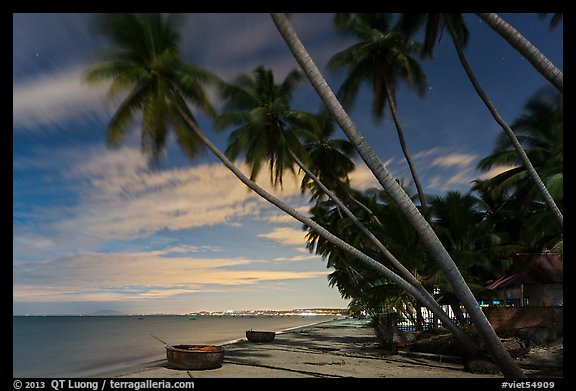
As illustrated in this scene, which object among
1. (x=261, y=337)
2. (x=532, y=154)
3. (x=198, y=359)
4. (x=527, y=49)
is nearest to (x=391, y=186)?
(x=527, y=49)

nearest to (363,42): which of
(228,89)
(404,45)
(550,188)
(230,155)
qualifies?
(404,45)

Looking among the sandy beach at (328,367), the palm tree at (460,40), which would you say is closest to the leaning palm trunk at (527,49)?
the palm tree at (460,40)

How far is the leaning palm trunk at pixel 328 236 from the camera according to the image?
11.9 m

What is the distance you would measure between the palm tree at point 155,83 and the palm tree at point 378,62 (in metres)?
6.39

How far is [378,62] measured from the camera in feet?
56.6

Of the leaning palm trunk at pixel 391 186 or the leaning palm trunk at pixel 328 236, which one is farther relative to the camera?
the leaning palm trunk at pixel 328 236

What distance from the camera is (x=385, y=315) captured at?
19.3 m

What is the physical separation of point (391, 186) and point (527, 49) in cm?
391

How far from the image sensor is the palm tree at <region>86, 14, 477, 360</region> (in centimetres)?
1262

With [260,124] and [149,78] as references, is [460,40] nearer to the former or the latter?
[260,124]

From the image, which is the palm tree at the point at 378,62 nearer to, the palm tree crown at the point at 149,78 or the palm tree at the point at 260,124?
the palm tree at the point at 260,124

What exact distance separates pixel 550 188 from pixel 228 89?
12528 millimetres
